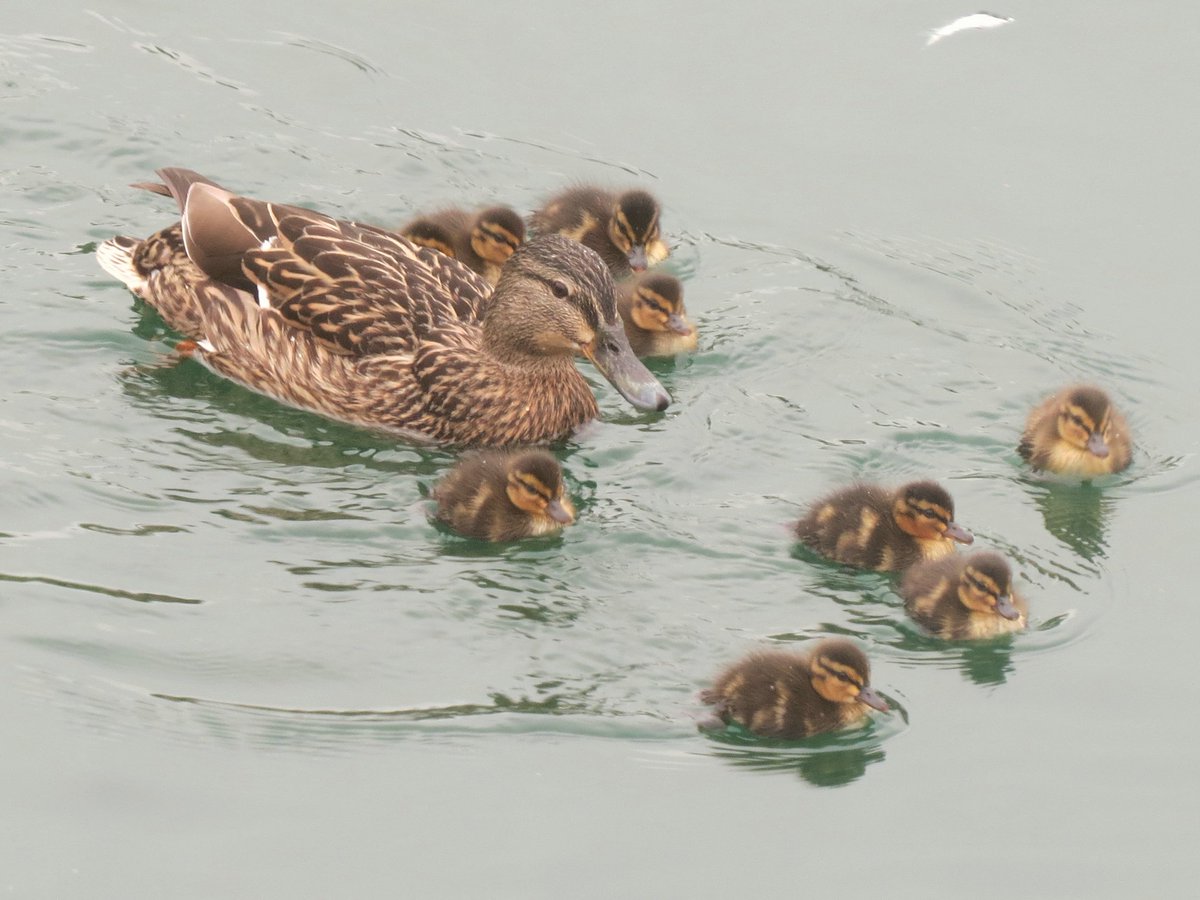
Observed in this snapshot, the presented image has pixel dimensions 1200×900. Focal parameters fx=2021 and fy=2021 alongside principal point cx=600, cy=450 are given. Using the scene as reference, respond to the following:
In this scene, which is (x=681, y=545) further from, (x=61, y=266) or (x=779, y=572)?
(x=61, y=266)

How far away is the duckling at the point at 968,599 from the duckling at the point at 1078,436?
88 centimetres

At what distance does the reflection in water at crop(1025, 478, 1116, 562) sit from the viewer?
6.24 m

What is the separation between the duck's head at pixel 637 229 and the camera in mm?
7582

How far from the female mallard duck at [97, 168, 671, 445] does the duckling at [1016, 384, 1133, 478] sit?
4.02ft

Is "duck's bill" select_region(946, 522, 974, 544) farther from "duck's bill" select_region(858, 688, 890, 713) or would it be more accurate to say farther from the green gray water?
"duck's bill" select_region(858, 688, 890, 713)

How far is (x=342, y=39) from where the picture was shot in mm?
9164

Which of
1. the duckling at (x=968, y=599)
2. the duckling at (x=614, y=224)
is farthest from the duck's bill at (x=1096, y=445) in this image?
the duckling at (x=614, y=224)

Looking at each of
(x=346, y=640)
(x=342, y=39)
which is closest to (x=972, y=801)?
(x=346, y=640)

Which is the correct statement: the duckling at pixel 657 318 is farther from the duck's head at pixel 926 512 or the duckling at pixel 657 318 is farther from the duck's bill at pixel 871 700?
the duck's bill at pixel 871 700

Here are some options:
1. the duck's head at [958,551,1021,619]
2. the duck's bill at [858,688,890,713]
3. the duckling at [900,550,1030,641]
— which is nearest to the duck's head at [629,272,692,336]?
the duckling at [900,550,1030,641]

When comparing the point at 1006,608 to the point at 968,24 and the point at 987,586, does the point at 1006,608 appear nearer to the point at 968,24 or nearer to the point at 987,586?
the point at 987,586

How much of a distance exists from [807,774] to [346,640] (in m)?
1.28

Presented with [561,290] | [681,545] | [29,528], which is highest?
[561,290]

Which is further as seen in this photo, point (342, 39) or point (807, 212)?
point (342, 39)
